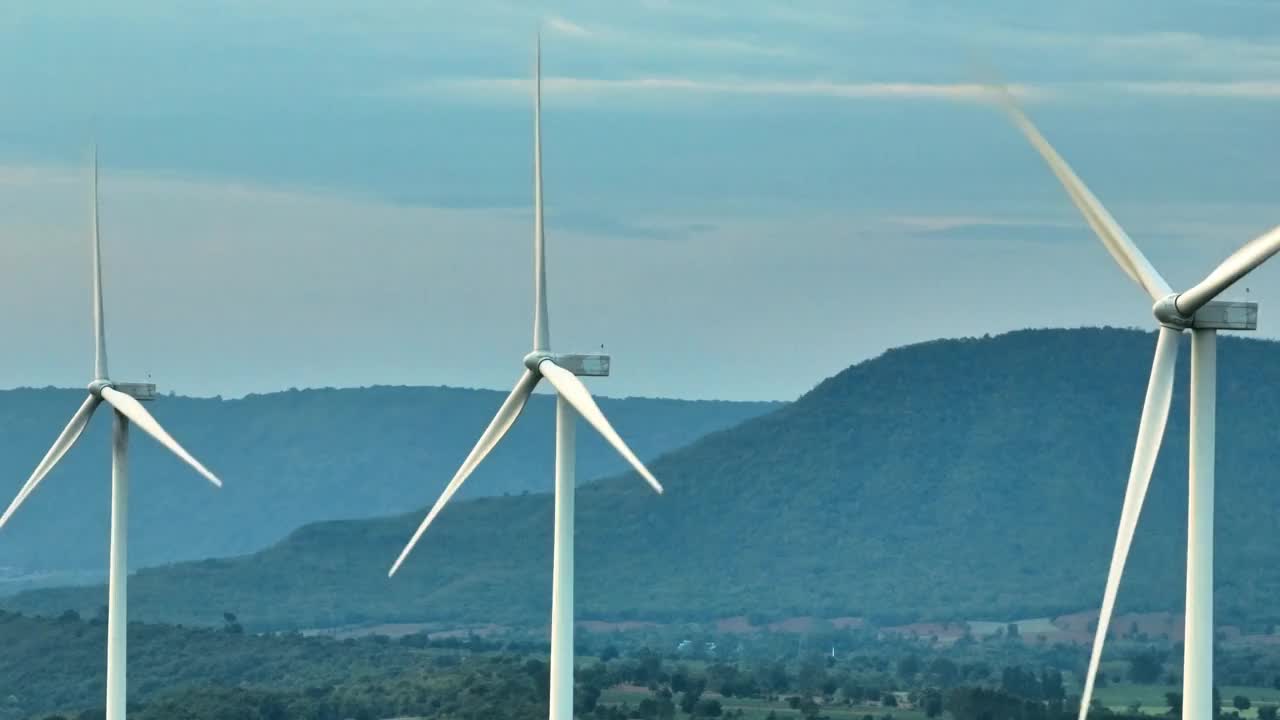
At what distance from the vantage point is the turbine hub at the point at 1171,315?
51.8 metres

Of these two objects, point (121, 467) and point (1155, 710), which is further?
point (1155, 710)

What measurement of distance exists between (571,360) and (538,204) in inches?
248

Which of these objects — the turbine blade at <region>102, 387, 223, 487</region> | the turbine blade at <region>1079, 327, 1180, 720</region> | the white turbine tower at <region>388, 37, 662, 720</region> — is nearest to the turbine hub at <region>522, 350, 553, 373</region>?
the white turbine tower at <region>388, 37, 662, 720</region>

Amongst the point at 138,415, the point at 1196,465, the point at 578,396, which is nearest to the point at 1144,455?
the point at 1196,465

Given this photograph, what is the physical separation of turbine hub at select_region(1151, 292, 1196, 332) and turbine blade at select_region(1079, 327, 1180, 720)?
0.51 metres

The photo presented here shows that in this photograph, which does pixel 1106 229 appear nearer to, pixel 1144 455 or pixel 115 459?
pixel 1144 455

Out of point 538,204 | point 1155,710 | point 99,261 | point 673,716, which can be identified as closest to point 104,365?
point 99,261

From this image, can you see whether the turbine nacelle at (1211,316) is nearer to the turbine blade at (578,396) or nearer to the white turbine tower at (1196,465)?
the white turbine tower at (1196,465)

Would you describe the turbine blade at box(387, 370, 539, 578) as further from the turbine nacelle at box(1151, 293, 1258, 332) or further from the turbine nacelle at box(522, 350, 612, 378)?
the turbine nacelle at box(1151, 293, 1258, 332)

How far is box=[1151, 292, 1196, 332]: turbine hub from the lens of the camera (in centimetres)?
5184

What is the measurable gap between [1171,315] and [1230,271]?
2560 mm

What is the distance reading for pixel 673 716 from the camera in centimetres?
19500

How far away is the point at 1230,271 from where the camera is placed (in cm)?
4962

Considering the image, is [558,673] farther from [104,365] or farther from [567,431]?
[104,365]
